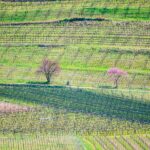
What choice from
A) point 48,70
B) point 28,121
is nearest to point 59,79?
point 48,70

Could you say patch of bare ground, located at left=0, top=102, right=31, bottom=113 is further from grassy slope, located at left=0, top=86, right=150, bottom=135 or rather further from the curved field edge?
the curved field edge

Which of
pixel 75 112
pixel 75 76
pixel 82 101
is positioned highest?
pixel 75 76

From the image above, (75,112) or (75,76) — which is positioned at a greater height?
(75,76)

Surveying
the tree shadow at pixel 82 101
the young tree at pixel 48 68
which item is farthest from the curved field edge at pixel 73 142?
the young tree at pixel 48 68

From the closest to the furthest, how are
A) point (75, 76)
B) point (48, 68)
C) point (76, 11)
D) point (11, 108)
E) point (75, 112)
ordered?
point (75, 112), point (11, 108), point (48, 68), point (75, 76), point (76, 11)

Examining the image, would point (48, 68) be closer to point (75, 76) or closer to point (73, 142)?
point (75, 76)

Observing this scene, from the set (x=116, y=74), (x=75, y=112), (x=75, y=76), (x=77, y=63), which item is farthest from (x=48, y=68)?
(x=75, y=112)

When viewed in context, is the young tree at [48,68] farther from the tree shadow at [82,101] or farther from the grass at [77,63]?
the tree shadow at [82,101]
